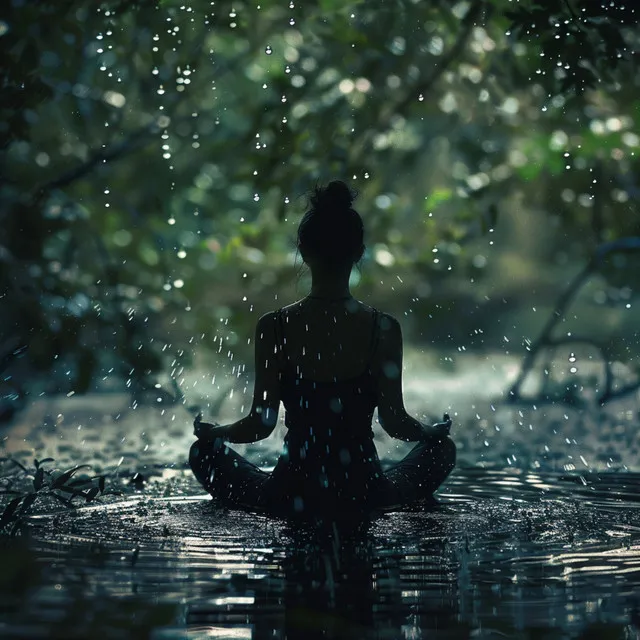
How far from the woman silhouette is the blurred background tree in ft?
1.29

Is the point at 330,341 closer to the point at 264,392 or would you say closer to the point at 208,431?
the point at 264,392

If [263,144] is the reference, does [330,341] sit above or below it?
below

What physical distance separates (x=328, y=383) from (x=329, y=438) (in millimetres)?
233

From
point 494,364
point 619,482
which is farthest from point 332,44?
point 494,364

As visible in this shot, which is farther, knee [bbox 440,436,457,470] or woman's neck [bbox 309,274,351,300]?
knee [bbox 440,436,457,470]

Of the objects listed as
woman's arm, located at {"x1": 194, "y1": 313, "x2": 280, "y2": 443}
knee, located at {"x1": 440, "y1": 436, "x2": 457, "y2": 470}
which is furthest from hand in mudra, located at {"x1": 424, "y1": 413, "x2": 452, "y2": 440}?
woman's arm, located at {"x1": 194, "y1": 313, "x2": 280, "y2": 443}

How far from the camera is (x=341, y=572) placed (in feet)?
11.7

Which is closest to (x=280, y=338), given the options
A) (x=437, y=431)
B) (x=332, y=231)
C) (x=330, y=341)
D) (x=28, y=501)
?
(x=330, y=341)

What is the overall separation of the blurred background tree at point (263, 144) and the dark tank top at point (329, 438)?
26.6 inches

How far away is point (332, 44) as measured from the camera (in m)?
9.68

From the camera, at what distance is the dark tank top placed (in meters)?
4.55

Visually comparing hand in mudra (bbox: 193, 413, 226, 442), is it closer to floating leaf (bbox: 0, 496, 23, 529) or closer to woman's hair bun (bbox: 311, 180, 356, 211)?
floating leaf (bbox: 0, 496, 23, 529)

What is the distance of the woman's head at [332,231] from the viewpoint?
14.7 feet

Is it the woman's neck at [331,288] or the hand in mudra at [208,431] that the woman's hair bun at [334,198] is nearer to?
the woman's neck at [331,288]
